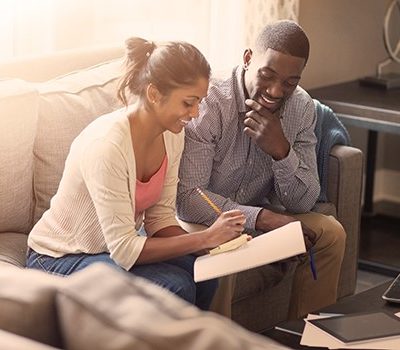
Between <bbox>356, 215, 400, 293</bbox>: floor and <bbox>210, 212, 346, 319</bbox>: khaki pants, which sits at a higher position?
<bbox>210, 212, 346, 319</bbox>: khaki pants

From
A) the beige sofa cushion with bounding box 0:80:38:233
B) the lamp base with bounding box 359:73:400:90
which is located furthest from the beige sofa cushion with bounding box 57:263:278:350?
the lamp base with bounding box 359:73:400:90

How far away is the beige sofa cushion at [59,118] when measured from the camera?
8.98 ft

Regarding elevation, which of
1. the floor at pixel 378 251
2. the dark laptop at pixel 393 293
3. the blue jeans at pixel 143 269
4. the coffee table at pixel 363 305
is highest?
the blue jeans at pixel 143 269

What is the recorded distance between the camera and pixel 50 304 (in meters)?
1.12

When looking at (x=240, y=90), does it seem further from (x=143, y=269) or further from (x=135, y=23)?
(x=135, y=23)

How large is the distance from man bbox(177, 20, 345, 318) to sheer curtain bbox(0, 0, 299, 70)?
0.74 m

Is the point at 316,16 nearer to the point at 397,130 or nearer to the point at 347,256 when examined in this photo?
the point at 397,130

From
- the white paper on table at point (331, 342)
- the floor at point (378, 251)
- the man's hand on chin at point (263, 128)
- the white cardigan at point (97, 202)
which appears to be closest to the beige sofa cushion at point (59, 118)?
the white cardigan at point (97, 202)

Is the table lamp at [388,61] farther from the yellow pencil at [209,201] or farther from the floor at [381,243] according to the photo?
the yellow pencil at [209,201]

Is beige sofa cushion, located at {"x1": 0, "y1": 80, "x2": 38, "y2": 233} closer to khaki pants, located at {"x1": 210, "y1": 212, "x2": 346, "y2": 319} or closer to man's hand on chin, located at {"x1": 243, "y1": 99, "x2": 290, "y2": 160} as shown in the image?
man's hand on chin, located at {"x1": 243, "y1": 99, "x2": 290, "y2": 160}

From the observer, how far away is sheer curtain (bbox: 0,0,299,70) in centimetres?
332

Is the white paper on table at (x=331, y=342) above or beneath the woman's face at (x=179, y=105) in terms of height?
beneath

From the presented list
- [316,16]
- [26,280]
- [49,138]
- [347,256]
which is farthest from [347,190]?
[26,280]

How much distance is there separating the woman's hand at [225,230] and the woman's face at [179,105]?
0.26m
